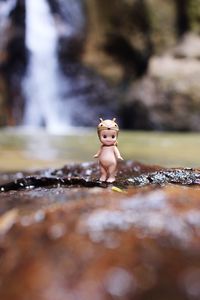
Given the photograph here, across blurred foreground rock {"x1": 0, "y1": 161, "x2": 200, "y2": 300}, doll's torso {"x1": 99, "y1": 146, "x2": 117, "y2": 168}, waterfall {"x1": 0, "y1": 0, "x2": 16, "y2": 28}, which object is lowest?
blurred foreground rock {"x1": 0, "y1": 161, "x2": 200, "y2": 300}

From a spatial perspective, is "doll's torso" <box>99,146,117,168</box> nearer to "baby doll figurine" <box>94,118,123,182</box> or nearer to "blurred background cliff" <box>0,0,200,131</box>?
"baby doll figurine" <box>94,118,123,182</box>

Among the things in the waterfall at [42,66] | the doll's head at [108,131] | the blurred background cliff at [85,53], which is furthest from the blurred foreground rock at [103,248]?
the waterfall at [42,66]

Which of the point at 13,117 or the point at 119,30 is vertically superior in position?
the point at 119,30

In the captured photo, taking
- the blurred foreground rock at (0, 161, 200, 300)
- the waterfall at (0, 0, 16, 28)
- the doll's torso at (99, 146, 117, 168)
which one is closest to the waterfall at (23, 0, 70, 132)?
the waterfall at (0, 0, 16, 28)

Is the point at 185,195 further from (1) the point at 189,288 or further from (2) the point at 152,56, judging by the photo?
(2) the point at 152,56

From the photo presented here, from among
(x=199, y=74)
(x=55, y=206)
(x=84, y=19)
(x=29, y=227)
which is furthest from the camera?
(x=84, y=19)

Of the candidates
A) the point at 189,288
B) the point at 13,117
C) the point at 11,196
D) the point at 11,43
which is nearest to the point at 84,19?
the point at 11,43
